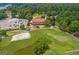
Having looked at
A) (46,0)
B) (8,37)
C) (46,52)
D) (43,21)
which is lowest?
(46,52)

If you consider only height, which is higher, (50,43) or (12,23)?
(12,23)

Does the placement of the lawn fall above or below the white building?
below

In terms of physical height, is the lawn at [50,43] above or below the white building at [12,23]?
below

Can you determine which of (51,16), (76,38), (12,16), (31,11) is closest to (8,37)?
(12,16)

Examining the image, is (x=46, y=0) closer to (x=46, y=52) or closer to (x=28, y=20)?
(x=28, y=20)
